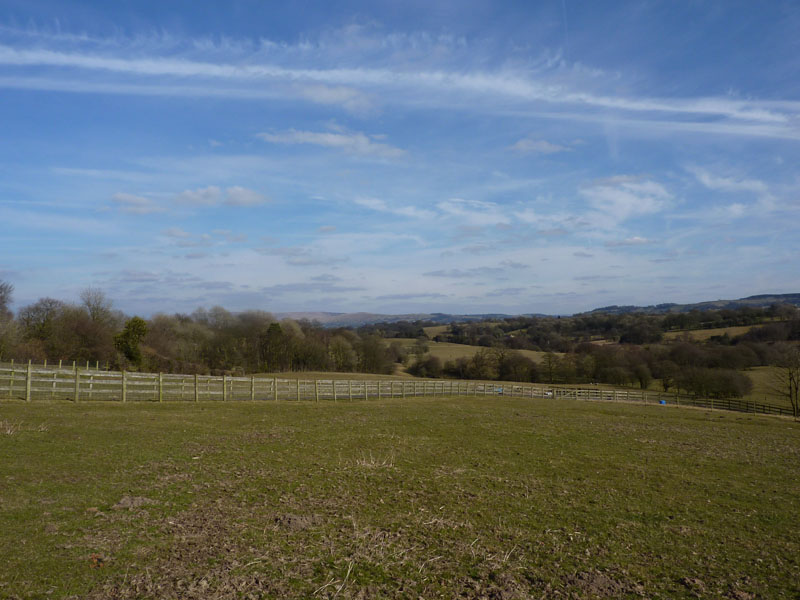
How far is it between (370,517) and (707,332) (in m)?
131

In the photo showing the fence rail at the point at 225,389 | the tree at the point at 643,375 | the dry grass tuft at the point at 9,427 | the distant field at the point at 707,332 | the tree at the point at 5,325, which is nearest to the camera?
the dry grass tuft at the point at 9,427

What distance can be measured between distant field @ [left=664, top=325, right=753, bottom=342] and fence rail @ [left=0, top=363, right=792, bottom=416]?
58.1 meters

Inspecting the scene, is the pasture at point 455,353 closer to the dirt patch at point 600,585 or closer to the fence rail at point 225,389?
the fence rail at point 225,389

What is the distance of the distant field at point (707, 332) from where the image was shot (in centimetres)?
10900

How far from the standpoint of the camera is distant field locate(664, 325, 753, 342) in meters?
109

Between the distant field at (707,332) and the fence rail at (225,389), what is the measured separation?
5811 centimetres

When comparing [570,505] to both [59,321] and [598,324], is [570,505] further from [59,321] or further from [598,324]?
[598,324]

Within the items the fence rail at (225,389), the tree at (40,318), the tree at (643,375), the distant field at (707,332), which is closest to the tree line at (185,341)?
the tree at (40,318)

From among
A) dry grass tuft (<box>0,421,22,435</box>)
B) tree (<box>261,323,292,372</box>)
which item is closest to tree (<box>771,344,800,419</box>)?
dry grass tuft (<box>0,421,22,435</box>)

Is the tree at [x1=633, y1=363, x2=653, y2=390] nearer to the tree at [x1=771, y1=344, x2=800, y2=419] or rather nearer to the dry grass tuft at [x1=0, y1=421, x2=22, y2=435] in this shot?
the tree at [x1=771, y1=344, x2=800, y2=419]

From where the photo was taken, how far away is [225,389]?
85.1 feet

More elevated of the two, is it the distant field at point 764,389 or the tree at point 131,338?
the tree at point 131,338

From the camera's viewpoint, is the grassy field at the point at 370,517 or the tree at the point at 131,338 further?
the tree at the point at 131,338

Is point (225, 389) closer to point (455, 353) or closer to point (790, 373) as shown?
point (790, 373)
